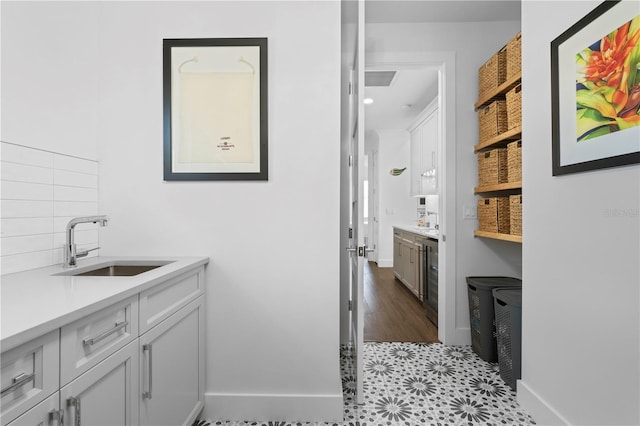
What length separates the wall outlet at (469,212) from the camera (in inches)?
108

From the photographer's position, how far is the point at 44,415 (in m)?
0.78

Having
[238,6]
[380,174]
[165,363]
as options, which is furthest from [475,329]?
[380,174]

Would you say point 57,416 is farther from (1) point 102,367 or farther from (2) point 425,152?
(2) point 425,152

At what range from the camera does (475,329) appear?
8.32 ft

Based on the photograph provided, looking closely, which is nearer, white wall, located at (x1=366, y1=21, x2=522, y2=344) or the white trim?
white wall, located at (x1=366, y1=21, x2=522, y2=344)

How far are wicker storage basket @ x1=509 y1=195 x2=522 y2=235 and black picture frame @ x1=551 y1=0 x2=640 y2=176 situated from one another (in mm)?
688

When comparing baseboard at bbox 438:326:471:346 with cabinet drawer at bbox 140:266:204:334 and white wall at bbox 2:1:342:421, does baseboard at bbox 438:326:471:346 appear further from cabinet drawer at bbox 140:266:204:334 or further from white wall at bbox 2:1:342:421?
cabinet drawer at bbox 140:266:204:334

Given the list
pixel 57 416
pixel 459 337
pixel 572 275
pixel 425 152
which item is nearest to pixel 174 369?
pixel 57 416

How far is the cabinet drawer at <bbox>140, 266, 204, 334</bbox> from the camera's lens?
1200 millimetres

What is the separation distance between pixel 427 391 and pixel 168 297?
1697mm

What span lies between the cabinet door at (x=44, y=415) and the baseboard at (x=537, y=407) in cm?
206

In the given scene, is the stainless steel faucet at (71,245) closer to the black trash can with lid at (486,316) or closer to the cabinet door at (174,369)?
the cabinet door at (174,369)

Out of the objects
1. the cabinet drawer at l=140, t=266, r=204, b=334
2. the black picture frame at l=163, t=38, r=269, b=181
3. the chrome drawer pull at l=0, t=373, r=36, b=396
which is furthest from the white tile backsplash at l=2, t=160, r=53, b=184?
the chrome drawer pull at l=0, t=373, r=36, b=396

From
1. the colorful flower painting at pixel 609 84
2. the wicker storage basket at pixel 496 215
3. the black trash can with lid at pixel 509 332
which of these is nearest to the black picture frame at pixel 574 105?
the colorful flower painting at pixel 609 84
